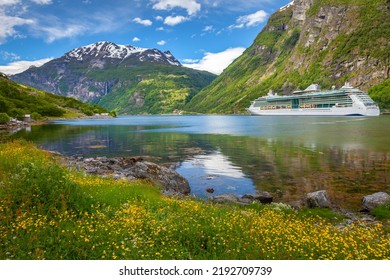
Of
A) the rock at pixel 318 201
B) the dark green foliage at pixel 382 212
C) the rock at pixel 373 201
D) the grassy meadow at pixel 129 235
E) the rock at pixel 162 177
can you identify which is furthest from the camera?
the rock at pixel 162 177

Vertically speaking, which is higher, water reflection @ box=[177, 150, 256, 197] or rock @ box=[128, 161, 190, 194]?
rock @ box=[128, 161, 190, 194]

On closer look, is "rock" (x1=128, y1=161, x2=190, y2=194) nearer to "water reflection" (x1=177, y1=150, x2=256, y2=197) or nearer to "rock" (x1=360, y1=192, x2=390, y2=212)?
"water reflection" (x1=177, y1=150, x2=256, y2=197)

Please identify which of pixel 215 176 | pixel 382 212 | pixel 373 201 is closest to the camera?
pixel 382 212

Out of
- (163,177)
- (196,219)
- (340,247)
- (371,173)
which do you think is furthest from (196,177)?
(340,247)

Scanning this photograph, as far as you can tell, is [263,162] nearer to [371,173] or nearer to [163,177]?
[371,173]

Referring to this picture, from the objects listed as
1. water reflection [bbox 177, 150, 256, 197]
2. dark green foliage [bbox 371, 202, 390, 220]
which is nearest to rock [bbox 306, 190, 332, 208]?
dark green foliage [bbox 371, 202, 390, 220]

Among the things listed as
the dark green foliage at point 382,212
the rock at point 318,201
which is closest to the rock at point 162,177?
the rock at point 318,201

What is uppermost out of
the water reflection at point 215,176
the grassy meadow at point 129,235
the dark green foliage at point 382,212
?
the grassy meadow at point 129,235

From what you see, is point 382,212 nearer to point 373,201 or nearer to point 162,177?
point 373,201

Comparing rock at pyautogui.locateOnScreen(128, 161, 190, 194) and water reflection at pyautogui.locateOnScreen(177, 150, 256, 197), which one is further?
Result: water reflection at pyautogui.locateOnScreen(177, 150, 256, 197)

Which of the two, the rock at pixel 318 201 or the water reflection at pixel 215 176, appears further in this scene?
the water reflection at pixel 215 176

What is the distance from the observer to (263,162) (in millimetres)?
37969

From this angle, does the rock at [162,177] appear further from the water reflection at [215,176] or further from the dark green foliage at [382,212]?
the dark green foliage at [382,212]

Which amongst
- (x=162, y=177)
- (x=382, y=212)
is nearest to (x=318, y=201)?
(x=382, y=212)
